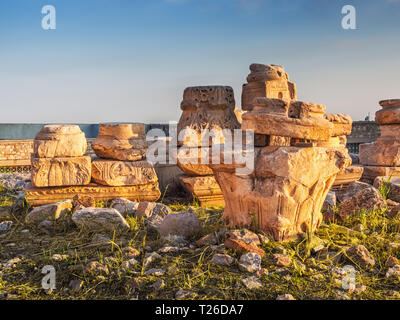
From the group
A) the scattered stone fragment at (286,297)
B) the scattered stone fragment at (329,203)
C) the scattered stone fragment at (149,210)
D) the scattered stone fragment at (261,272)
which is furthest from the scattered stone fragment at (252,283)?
the scattered stone fragment at (329,203)

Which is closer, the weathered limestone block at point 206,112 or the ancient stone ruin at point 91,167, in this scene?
the ancient stone ruin at point 91,167

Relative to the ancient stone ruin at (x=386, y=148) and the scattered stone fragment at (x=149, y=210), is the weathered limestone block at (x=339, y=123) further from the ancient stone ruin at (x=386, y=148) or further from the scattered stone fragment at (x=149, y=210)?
the scattered stone fragment at (x=149, y=210)

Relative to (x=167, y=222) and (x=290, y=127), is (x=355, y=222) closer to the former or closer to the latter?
(x=290, y=127)

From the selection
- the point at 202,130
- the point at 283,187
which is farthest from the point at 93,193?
the point at 283,187

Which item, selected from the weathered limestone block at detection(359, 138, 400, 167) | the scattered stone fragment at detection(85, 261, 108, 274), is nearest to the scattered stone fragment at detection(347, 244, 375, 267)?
the scattered stone fragment at detection(85, 261, 108, 274)

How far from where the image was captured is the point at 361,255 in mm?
3299

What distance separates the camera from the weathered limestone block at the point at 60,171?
17.0ft

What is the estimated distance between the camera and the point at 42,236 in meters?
4.17

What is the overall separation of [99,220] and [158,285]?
1.65 meters

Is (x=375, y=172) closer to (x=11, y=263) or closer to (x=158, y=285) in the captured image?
(x=158, y=285)

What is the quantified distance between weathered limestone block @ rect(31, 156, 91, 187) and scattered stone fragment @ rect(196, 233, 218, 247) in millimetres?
2474

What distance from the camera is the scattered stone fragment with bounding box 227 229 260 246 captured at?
11.2 ft

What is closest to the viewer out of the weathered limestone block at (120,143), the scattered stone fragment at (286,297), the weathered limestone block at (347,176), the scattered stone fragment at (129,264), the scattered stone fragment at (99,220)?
the scattered stone fragment at (286,297)

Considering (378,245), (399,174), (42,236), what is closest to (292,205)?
(378,245)
